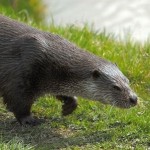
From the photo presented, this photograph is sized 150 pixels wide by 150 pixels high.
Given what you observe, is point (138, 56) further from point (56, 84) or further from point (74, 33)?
→ point (56, 84)

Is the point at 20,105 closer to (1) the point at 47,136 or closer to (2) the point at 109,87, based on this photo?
(1) the point at 47,136

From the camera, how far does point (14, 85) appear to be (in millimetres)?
8016

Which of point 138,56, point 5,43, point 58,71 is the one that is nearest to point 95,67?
point 58,71

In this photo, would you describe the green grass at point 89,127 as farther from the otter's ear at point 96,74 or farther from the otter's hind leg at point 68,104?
the otter's ear at point 96,74

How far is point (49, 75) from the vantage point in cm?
803

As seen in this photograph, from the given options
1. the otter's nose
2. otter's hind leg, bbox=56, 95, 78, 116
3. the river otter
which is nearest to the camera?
the otter's nose

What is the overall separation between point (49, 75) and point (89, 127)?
2.10 ft

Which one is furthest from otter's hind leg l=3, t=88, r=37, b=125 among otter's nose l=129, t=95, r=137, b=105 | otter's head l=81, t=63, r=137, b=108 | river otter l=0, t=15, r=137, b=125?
otter's nose l=129, t=95, r=137, b=105

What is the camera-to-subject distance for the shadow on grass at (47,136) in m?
7.59

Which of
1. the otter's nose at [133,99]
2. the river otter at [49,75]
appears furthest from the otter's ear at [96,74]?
the otter's nose at [133,99]

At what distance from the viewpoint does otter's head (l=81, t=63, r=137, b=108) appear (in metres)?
7.92

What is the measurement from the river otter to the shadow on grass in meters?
0.13

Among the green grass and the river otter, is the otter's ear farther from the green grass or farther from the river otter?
the green grass

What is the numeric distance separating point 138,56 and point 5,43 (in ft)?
7.68
